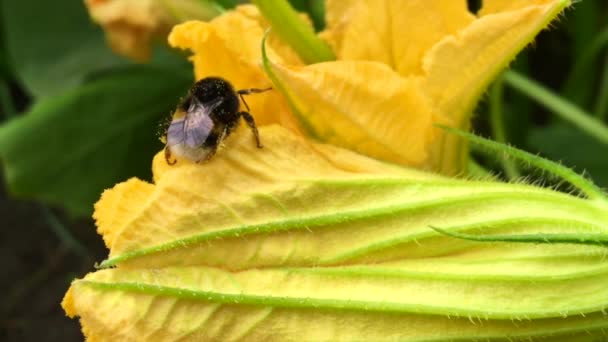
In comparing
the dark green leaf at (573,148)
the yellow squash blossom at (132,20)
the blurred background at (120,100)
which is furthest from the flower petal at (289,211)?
the dark green leaf at (573,148)

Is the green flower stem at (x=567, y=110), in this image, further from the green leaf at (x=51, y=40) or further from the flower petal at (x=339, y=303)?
the green leaf at (x=51, y=40)

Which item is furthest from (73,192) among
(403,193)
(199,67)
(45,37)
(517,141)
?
(403,193)

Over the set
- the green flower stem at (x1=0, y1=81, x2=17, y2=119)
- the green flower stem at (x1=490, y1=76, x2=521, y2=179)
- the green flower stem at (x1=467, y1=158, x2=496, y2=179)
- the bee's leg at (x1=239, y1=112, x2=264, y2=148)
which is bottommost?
the green flower stem at (x1=0, y1=81, x2=17, y2=119)

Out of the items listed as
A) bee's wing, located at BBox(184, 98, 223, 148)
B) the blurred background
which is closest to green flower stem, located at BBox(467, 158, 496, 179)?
bee's wing, located at BBox(184, 98, 223, 148)

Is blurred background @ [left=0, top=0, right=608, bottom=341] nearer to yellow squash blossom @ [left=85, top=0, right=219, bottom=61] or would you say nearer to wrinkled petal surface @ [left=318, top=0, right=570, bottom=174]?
yellow squash blossom @ [left=85, top=0, right=219, bottom=61]

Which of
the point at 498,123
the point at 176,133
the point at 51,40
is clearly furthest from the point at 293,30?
the point at 51,40

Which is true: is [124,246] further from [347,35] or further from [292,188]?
[347,35]
